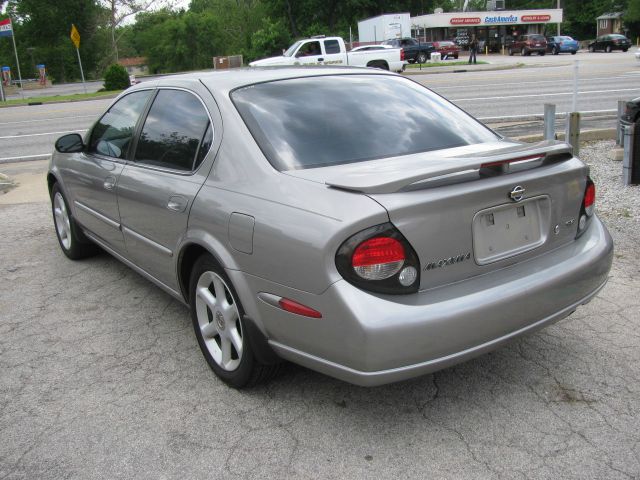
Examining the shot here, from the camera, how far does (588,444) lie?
2.74m

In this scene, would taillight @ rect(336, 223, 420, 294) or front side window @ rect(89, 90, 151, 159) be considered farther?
front side window @ rect(89, 90, 151, 159)

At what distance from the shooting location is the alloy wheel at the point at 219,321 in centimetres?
322

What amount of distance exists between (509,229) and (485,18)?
7014 cm

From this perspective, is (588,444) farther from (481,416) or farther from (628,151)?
(628,151)

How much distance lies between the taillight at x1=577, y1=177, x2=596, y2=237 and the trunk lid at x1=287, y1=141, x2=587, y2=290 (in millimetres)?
86

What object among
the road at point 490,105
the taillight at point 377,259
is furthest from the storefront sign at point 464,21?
the taillight at point 377,259

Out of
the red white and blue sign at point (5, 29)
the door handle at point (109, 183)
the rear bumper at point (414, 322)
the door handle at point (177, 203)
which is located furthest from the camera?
the red white and blue sign at point (5, 29)

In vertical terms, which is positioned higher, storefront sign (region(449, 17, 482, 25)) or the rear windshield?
storefront sign (region(449, 17, 482, 25))

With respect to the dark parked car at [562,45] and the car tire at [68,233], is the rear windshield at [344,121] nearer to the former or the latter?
the car tire at [68,233]

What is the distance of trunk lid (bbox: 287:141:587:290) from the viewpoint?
2.65 m

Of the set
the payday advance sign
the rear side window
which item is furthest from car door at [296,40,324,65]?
the payday advance sign

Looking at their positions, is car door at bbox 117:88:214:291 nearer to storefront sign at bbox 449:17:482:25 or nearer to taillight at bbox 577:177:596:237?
taillight at bbox 577:177:596:237

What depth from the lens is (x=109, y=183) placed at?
442 cm

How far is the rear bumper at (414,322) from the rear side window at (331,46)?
1089 inches
